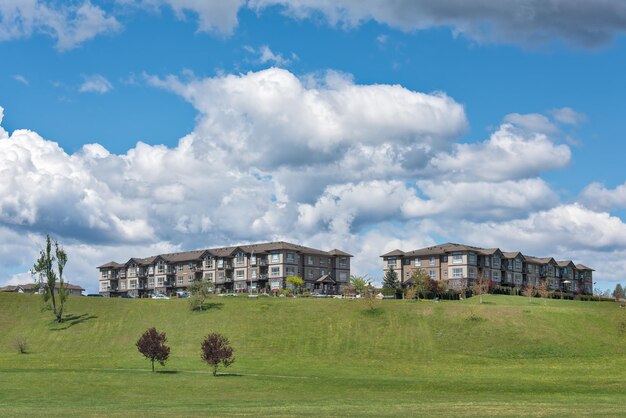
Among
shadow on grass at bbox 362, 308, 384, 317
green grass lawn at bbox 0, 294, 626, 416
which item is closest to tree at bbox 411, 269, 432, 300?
green grass lawn at bbox 0, 294, 626, 416

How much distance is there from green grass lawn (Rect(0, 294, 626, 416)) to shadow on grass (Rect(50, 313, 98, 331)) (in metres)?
0.45

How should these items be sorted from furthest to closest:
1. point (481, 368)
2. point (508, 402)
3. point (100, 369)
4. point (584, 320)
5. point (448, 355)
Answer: point (584, 320) → point (448, 355) → point (481, 368) → point (100, 369) → point (508, 402)

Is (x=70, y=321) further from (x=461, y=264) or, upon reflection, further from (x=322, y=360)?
(x=461, y=264)

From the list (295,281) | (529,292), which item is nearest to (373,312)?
(529,292)

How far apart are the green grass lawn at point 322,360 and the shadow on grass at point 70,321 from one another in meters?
0.45

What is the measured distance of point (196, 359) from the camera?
84.9 metres

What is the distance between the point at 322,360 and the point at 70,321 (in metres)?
48.2

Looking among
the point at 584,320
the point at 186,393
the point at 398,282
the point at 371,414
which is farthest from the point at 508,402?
the point at 398,282

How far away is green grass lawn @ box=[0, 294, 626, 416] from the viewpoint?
154 feet

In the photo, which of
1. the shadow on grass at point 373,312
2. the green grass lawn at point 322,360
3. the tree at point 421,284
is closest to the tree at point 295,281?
the tree at point 421,284

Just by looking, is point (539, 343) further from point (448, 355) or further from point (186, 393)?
point (186, 393)

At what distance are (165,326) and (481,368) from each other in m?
48.6

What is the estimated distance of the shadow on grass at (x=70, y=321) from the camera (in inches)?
4407

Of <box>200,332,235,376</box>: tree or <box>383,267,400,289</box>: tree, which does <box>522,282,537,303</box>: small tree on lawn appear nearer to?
<box>383,267,400,289</box>: tree
